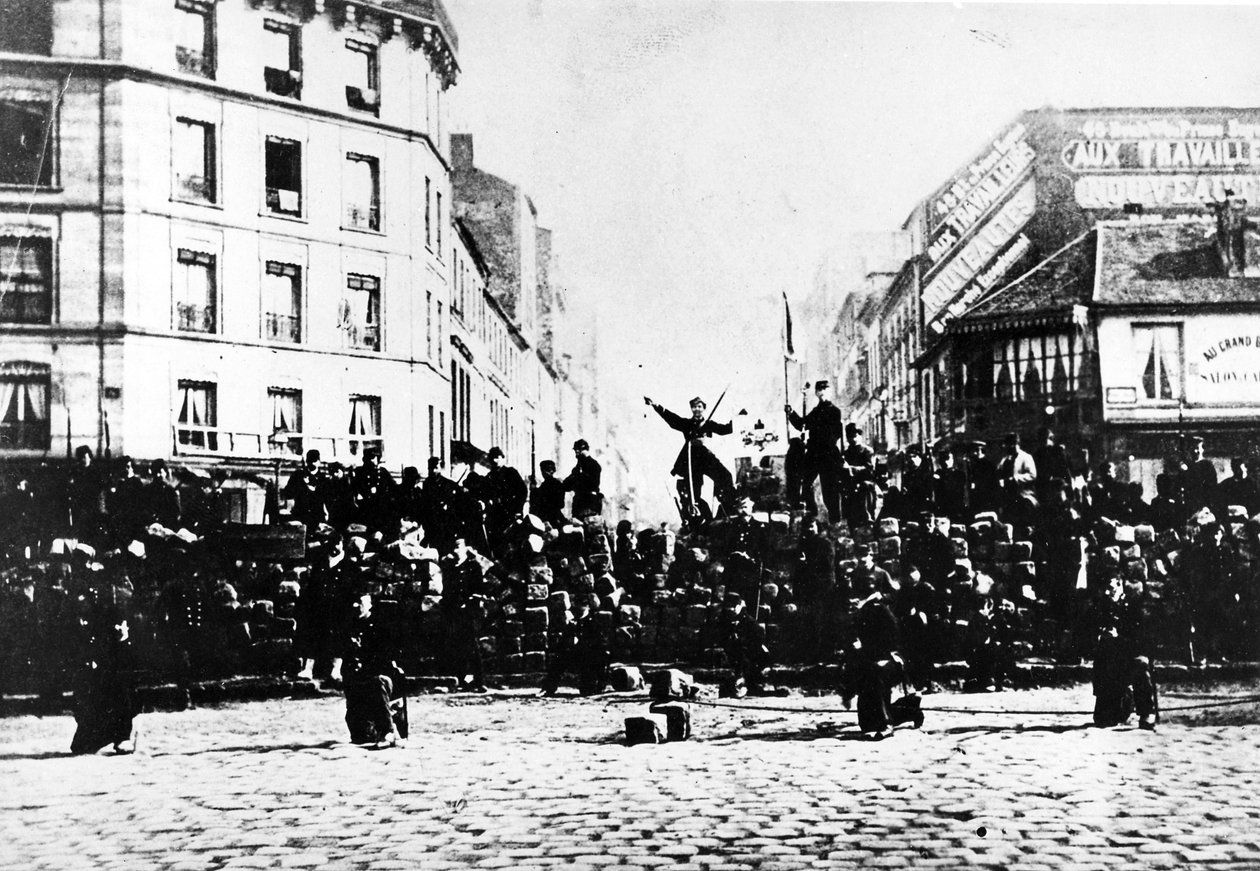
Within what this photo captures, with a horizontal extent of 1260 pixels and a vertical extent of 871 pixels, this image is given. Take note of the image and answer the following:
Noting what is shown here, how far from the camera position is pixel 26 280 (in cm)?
702

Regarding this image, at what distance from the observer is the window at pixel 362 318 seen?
290 inches

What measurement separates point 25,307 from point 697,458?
393 centimetres

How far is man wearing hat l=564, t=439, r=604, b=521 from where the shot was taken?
747 cm

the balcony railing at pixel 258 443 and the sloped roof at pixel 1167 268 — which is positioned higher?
the sloped roof at pixel 1167 268

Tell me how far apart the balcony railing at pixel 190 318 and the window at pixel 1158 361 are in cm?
599

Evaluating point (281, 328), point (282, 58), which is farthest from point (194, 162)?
point (281, 328)

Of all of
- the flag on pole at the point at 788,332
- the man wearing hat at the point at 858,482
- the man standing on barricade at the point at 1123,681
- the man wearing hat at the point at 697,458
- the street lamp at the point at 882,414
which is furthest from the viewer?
the street lamp at the point at 882,414

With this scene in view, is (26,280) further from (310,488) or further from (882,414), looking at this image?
(882,414)

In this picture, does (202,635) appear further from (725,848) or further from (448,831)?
(725,848)

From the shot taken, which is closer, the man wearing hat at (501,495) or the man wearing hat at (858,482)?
the man wearing hat at (501,495)

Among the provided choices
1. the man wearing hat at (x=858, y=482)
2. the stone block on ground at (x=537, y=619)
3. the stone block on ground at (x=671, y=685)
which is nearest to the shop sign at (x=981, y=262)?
the man wearing hat at (x=858, y=482)

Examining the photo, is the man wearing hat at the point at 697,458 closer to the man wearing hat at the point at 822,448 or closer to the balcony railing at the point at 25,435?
the man wearing hat at the point at 822,448

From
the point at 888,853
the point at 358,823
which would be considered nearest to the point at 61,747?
the point at 358,823

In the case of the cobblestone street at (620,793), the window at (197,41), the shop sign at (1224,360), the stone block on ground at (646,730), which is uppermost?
the window at (197,41)
